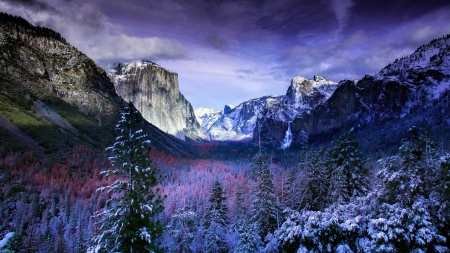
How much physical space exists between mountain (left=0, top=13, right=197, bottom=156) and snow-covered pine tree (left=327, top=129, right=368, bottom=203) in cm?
9423

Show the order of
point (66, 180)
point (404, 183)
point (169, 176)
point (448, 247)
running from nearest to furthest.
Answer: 1. point (448, 247)
2. point (404, 183)
3. point (66, 180)
4. point (169, 176)

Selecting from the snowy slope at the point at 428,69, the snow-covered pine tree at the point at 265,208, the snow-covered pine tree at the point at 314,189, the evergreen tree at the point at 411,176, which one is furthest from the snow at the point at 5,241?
the snowy slope at the point at 428,69

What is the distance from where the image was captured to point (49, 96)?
121m

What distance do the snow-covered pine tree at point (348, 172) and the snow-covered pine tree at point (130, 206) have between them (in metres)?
15.5

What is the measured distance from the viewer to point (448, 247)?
36.9ft

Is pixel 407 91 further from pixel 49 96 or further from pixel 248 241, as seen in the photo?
pixel 49 96

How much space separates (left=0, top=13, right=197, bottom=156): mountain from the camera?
92688 mm

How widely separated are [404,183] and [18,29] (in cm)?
18501

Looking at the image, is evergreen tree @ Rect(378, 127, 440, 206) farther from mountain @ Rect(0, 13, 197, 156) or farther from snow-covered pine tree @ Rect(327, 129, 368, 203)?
mountain @ Rect(0, 13, 197, 156)

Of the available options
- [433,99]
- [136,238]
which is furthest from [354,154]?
[433,99]

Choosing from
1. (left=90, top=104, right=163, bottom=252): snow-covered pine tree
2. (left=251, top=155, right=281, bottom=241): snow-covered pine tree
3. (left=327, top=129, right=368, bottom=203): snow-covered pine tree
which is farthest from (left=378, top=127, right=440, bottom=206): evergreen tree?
(left=251, top=155, right=281, bottom=241): snow-covered pine tree

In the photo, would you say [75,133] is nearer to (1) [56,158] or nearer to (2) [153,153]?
(1) [56,158]

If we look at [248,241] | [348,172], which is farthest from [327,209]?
[348,172]

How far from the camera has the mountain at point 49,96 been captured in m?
92.7
